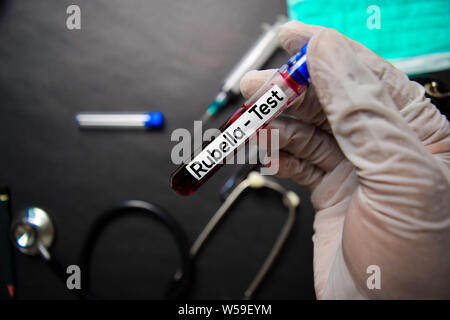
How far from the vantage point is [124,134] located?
87cm

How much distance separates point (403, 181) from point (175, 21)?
0.76 meters

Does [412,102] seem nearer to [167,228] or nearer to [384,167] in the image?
[384,167]

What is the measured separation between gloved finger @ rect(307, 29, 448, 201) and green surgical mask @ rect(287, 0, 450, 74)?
0.39 m

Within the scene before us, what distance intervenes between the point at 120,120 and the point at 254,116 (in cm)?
55

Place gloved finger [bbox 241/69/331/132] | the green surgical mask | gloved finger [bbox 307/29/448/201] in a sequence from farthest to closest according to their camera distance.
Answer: the green surgical mask
gloved finger [bbox 241/69/331/132]
gloved finger [bbox 307/29/448/201]

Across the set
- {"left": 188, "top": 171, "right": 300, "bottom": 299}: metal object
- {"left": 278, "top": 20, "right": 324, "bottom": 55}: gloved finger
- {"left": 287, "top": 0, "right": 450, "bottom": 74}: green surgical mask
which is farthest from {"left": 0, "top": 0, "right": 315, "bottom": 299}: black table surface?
{"left": 278, "top": 20, "right": 324, "bottom": 55}: gloved finger

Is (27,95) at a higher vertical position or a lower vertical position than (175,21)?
lower

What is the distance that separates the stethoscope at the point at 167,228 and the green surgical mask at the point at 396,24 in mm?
501

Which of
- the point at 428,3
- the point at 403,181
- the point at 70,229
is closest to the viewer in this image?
the point at 403,181

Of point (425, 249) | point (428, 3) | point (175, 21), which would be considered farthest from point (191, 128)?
point (428, 3)

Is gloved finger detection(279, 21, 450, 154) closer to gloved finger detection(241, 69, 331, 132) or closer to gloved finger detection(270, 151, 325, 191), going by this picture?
gloved finger detection(241, 69, 331, 132)

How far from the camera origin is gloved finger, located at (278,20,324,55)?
1.71ft

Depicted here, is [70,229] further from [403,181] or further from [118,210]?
[403,181]

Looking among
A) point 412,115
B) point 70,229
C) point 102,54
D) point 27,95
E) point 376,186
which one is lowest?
point 70,229
